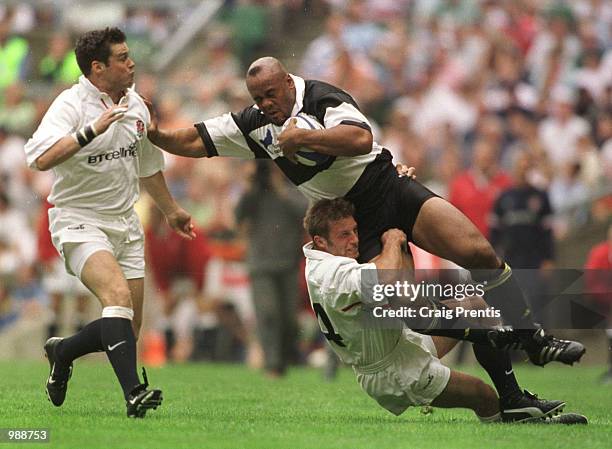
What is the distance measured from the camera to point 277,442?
8.00m

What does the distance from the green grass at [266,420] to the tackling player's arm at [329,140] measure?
1.73 m

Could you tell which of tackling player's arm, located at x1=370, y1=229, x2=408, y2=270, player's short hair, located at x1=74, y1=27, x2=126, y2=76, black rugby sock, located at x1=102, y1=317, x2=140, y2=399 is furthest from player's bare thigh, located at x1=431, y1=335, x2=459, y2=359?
player's short hair, located at x1=74, y1=27, x2=126, y2=76

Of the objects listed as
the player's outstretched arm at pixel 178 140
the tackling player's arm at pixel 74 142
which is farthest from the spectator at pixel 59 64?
the tackling player's arm at pixel 74 142

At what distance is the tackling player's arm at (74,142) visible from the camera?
9031 millimetres

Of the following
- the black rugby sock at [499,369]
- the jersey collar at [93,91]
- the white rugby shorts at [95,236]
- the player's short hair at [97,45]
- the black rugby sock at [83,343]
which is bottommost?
the black rugby sock at [499,369]

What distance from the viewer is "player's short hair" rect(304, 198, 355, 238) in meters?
8.73

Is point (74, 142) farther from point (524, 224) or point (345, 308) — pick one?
point (524, 224)

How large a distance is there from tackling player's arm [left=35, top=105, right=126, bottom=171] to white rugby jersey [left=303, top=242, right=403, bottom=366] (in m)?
1.52

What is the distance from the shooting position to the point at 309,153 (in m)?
9.27

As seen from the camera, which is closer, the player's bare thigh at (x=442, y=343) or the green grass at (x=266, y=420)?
the green grass at (x=266, y=420)

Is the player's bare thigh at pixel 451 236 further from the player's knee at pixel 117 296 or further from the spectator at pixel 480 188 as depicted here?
the spectator at pixel 480 188

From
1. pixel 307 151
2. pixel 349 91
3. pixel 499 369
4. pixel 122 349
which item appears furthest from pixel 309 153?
pixel 349 91

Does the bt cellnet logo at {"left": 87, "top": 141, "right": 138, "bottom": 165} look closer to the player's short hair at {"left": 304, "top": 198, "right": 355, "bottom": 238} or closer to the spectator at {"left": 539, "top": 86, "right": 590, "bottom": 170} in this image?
the player's short hair at {"left": 304, "top": 198, "right": 355, "bottom": 238}

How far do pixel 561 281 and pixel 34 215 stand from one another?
28.6 ft
